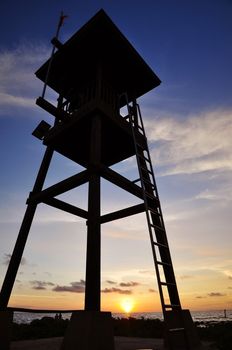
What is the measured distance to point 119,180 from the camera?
6.26 metres

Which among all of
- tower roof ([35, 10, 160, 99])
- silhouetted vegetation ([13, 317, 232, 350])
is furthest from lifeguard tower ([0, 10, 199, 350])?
silhouetted vegetation ([13, 317, 232, 350])

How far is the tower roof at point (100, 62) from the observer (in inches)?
286

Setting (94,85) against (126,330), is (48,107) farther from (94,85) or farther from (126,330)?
(126,330)

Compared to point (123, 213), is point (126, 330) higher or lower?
lower

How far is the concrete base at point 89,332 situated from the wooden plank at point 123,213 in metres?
2.71

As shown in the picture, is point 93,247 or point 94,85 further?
point 94,85

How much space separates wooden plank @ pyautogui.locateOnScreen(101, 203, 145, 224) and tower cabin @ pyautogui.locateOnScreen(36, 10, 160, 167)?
2.29 metres

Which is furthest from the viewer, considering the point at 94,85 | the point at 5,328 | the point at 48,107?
the point at 94,85

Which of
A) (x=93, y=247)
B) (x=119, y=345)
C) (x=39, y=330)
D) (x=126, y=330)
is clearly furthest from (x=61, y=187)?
(x=126, y=330)

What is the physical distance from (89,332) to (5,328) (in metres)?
2.59

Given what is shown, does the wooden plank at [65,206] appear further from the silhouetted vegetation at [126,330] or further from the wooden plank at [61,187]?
the silhouetted vegetation at [126,330]

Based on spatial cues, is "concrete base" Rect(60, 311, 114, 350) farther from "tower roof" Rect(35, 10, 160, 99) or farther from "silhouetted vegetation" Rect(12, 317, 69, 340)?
"tower roof" Rect(35, 10, 160, 99)

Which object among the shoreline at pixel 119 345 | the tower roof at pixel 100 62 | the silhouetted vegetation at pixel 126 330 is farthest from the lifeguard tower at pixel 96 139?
the silhouetted vegetation at pixel 126 330

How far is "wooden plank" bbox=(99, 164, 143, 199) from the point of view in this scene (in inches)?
224
